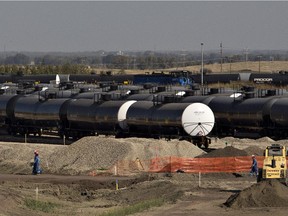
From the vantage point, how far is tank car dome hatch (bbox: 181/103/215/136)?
53.0 m

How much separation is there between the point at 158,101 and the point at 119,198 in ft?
70.8

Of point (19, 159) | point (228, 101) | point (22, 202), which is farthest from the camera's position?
point (228, 101)

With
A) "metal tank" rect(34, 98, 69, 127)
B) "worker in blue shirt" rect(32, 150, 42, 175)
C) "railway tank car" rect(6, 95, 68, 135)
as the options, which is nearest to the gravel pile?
"worker in blue shirt" rect(32, 150, 42, 175)

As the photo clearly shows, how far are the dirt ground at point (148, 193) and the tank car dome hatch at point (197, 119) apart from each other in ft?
35.7

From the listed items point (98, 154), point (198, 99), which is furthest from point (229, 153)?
point (198, 99)

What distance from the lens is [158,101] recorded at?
5722 cm

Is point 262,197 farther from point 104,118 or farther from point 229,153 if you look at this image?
point 104,118

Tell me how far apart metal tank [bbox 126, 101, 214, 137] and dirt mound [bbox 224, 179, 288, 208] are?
67.1 ft

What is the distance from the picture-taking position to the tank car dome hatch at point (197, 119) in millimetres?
53000

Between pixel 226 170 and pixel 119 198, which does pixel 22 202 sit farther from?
pixel 226 170

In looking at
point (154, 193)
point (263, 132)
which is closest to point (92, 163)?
point (154, 193)

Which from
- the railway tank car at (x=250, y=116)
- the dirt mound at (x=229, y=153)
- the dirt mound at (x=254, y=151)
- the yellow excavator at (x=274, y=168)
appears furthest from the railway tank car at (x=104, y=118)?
the yellow excavator at (x=274, y=168)

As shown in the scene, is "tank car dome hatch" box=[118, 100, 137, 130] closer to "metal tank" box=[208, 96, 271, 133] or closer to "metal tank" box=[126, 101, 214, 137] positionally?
"metal tank" box=[126, 101, 214, 137]

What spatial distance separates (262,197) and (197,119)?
2122 centimetres
